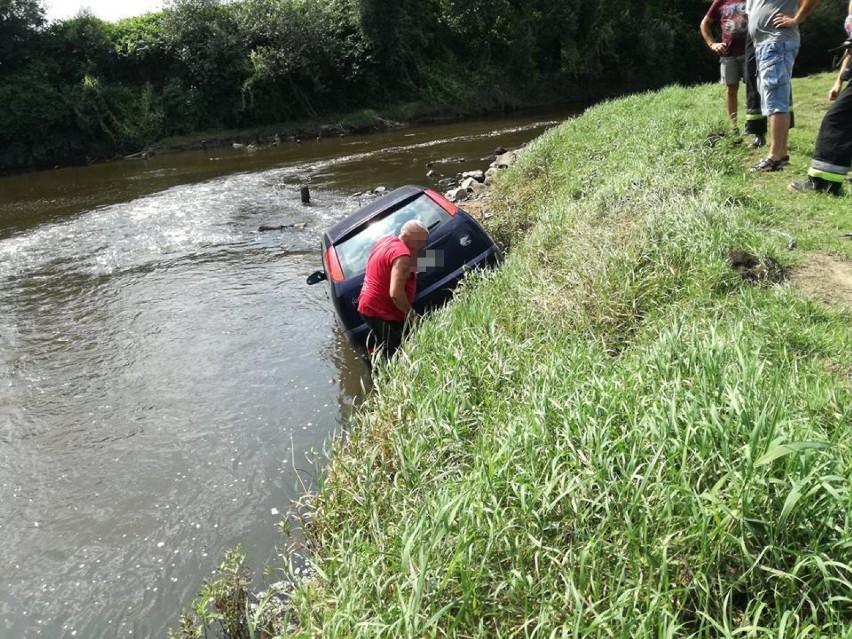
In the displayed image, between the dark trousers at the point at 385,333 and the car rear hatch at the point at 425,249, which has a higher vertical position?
the car rear hatch at the point at 425,249

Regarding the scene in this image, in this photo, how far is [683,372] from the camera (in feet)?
9.82

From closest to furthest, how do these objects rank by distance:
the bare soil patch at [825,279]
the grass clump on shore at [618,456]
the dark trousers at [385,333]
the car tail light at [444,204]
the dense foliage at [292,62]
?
the grass clump on shore at [618,456], the bare soil patch at [825,279], the dark trousers at [385,333], the car tail light at [444,204], the dense foliage at [292,62]

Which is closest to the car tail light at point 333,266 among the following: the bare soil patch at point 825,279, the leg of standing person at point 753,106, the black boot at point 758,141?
the bare soil patch at point 825,279

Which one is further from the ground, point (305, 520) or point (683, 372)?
point (683, 372)

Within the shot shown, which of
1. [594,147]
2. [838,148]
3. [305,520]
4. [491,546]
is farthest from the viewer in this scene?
[594,147]

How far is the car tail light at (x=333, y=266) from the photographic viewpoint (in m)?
5.94

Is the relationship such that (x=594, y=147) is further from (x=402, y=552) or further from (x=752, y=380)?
(x=402, y=552)

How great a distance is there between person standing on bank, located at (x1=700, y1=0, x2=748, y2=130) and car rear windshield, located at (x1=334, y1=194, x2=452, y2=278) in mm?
4498

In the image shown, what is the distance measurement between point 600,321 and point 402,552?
2.39 m

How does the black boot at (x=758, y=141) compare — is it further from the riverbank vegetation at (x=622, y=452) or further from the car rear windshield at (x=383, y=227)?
the car rear windshield at (x=383, y=227)

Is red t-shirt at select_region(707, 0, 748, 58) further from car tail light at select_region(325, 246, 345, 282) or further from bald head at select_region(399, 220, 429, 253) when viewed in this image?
car tail light at select_region(325, 246, 345, 282)

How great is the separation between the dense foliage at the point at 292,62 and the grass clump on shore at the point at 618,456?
28500 mm

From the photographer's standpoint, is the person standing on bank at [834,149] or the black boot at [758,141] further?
the black boot at [758,141]

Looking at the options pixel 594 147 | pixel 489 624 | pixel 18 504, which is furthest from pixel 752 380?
pixel 594 147
